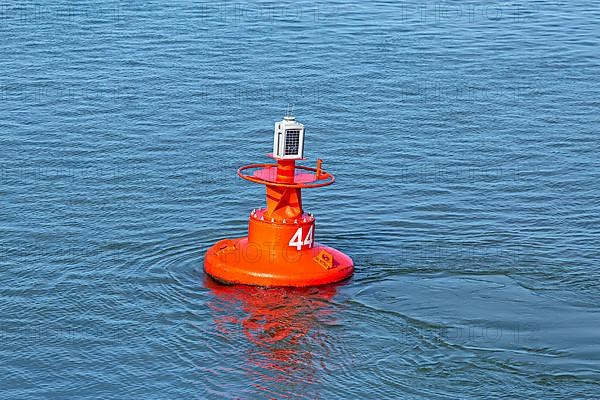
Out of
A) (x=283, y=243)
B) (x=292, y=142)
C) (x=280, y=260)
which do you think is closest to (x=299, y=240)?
(x=283, y=243)

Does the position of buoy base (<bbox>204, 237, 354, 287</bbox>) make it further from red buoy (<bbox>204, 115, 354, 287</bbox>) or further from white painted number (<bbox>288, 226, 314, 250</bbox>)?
white painted number (<bbox>288, 226, 314, 250</bbox>)

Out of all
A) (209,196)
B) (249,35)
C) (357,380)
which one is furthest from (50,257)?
(249,35)

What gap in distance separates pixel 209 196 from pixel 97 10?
25.2m

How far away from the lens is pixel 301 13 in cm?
6303

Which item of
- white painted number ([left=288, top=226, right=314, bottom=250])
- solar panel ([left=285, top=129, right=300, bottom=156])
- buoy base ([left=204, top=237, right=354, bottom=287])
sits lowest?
buoy base ([left=204, top=237, right=354, bottom=287])

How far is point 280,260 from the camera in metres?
31.9

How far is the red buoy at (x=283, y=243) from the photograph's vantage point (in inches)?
1241

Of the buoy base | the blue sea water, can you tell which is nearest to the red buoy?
the buoy base

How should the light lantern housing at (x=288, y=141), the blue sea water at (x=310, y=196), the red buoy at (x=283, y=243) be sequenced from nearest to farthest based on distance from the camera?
the blue sea water at (x=310, y=196) < the light lantern housing at (x=288, y=141) < the red buoy at (x=283, y=243)

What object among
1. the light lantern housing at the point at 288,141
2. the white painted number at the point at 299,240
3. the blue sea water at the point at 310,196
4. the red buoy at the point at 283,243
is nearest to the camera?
the blue sea water at the point at 310,196

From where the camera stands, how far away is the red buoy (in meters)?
31.5

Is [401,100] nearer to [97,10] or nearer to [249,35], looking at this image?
[249,35]

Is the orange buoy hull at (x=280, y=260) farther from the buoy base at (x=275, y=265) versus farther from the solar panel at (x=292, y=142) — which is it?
the solar panel at (x=292, y=142)

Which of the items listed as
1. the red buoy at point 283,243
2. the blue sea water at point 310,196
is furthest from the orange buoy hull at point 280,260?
the blue sea water at point 310,196
